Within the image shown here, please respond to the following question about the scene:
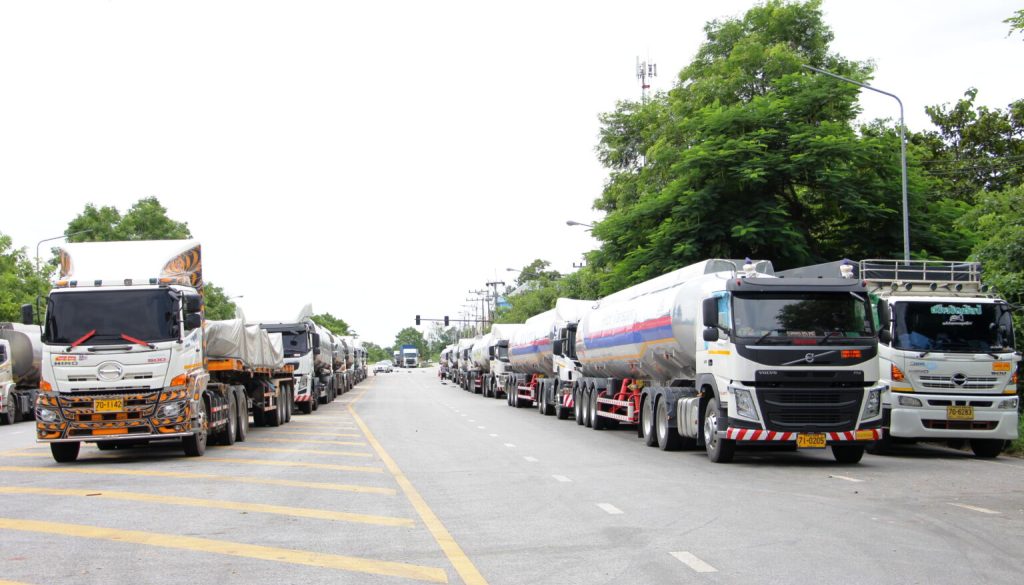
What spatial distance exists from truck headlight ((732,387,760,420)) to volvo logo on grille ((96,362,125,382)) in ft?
31.7

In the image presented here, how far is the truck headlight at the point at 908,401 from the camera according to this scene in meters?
18.0

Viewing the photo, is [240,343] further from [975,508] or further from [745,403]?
[975,508]

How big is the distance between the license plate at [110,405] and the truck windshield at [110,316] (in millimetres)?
935

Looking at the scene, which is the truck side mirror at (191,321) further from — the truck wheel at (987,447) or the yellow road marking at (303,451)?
the truck wheel at (987,447)

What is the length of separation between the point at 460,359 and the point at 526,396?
116 feet

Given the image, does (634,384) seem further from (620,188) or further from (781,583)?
(620,188)

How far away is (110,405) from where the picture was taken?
56.4ft

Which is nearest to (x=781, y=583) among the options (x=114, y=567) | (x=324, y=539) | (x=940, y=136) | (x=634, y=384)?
(x=324, y=539)

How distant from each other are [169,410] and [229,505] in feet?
20.4

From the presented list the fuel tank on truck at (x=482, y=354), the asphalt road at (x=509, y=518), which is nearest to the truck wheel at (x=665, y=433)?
the asphalt road at (x=509, y=518)

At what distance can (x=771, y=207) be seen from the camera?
30594 mm

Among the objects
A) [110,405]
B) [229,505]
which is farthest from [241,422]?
[229,505]

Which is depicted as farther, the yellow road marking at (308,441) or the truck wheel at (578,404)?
the truck wheel at (578,404)

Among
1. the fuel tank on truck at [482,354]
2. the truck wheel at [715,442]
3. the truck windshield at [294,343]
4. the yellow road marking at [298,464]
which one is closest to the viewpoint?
the yellow road marking at [298,464]
